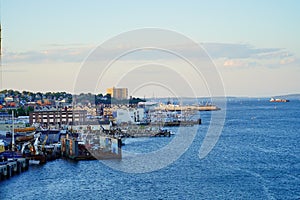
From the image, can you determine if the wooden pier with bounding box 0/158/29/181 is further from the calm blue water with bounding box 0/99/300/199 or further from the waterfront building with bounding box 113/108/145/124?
the waterfront building with bounding box 113/108/145/124

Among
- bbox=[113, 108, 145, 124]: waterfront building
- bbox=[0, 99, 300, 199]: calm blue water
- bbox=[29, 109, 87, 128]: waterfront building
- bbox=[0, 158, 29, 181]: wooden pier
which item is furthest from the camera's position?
bbox=[113, 108, 145, 124]: waterfront building

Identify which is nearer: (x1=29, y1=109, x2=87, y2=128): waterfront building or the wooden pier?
the wooden pier

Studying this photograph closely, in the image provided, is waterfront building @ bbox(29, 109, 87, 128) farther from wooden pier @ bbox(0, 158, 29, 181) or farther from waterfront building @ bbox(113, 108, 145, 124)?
wooden pier @ bbox(0, 158, 29, 181)

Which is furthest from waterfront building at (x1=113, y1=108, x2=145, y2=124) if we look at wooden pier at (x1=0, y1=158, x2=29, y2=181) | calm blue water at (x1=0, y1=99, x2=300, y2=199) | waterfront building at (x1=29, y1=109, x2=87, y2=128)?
wooden pier at (x1=0, y1=158, x2=29, y2=181)

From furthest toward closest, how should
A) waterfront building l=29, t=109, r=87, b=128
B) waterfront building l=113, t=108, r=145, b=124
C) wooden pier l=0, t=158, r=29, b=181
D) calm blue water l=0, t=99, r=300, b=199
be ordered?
waterfront building l=113, t=108, r=145, b=124 < waterfront building l=29, t=109, r=87, b=128 < wooden pier l=0, t=158, r=29, b=181 < calm blue water l=0, t=99, r=300, b=199

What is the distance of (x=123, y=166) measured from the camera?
14.2 m

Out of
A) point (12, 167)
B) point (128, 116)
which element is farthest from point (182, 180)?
point (128, 116)

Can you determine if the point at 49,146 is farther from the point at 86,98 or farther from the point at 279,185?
the point at 86,98

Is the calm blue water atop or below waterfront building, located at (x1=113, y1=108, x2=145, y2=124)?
below

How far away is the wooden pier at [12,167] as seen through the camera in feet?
43.2

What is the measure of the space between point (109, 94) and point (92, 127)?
28.8 m

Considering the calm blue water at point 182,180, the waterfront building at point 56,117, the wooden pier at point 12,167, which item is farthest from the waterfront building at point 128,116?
the wooden pier at point 12,167

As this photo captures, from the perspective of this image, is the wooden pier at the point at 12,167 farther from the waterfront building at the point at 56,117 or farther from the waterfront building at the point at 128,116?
the waterfront building at the point at 128,116

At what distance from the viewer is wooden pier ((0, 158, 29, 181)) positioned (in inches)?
519
